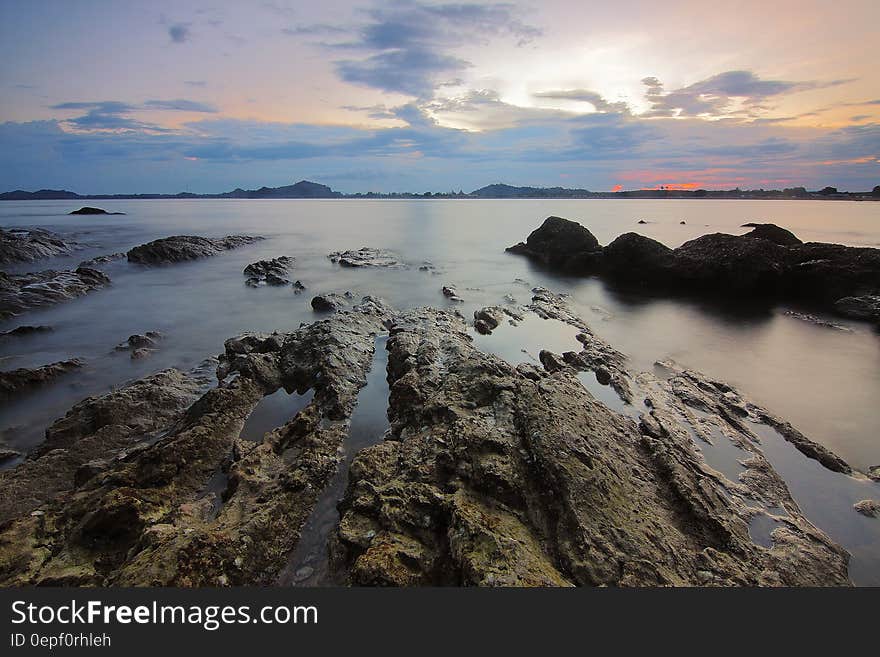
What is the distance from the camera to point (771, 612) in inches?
109

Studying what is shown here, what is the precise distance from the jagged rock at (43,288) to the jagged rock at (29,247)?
24.9 ft

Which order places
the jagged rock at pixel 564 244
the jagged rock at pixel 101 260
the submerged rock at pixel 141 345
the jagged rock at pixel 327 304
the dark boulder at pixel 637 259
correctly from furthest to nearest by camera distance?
the jagged rock at pixel 564 244 < the jagged rock at pixel 101 260 < the dark boulder at pixel 637 259 < the jagged rock at pixel 327 304 < the submerged rock at pixel 141 345

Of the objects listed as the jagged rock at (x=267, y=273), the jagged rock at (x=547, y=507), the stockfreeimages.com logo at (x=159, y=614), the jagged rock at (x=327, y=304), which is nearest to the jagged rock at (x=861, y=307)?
the jagged rock at (x=547, y=507)

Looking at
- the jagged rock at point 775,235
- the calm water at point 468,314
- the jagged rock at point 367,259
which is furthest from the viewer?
the jagged rock at point 367,259

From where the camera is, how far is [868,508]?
4.85 meters

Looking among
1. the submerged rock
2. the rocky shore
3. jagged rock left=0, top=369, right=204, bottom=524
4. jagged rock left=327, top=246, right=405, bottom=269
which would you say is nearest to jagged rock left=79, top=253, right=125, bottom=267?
jagged rock left=327, top=246, right=405, bottom=269

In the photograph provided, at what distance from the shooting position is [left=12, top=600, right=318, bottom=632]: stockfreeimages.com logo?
2.58 metres

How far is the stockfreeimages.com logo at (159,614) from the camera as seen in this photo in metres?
2.58

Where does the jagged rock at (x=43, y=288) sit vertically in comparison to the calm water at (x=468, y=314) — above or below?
above

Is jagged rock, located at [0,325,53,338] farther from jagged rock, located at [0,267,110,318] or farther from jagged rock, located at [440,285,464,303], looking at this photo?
jagged rock, located at [440,285,464,303]

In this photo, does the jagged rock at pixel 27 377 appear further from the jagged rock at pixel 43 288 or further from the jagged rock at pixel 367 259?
the jagged rock at pixel 367 259

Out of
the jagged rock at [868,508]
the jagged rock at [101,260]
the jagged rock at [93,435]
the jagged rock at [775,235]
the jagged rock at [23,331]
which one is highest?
the jagged rock at [775,235]

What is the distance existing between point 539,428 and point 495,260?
24000 millimetres

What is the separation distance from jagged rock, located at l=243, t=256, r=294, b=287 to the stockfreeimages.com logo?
16847mm
